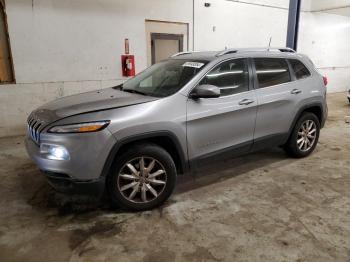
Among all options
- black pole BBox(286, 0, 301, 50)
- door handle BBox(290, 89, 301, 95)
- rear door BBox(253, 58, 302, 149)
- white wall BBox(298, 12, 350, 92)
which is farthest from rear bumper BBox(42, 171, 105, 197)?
white wall BBox(298, 12, 350, 92)

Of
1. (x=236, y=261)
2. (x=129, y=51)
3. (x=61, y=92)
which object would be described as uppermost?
(x=129, y=51)

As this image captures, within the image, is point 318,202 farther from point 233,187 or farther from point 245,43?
point 245,43

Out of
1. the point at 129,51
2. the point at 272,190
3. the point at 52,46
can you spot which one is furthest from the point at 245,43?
the point at 272,190

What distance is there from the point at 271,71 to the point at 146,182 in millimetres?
2220

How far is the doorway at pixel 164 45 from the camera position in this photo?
6823 millimetres

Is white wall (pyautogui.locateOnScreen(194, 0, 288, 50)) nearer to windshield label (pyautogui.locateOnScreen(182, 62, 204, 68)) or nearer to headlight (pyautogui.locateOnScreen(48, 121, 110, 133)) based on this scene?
windshield label (pyautogui.locateOnScreen(182, 62, 204, 68))

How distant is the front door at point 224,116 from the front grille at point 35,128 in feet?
4.74

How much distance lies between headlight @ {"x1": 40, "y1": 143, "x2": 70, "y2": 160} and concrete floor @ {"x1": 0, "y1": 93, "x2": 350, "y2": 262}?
68cm

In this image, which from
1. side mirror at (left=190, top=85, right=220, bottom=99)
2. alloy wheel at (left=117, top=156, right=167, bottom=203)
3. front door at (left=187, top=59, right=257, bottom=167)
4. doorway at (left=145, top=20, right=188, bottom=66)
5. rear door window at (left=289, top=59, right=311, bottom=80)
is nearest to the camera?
alloy wheel at (left=117, top=156, right=167, bottom=203)

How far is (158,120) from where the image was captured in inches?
107

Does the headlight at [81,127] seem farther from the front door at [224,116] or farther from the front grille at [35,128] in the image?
the front door at [224,116]

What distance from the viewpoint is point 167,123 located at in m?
2.76

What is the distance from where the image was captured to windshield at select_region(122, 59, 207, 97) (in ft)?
9.97

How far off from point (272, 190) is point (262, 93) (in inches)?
47.2
